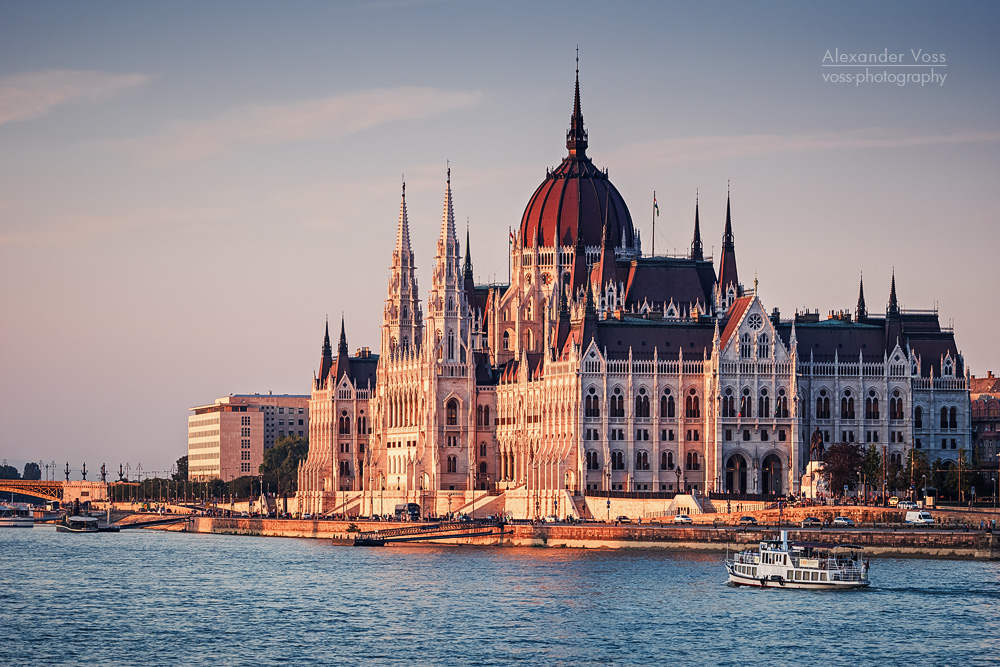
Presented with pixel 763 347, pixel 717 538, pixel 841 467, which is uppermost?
pixel 763 347

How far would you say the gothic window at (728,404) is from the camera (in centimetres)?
19838

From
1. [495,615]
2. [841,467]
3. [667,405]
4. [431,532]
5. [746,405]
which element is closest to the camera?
[495,615]

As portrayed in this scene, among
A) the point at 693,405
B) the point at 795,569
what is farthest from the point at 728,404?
the point at 795,569

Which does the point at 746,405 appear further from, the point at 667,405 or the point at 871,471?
the point at 871,471

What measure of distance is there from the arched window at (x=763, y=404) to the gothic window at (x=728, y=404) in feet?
8.01

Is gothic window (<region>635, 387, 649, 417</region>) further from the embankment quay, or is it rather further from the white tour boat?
the white tour boat

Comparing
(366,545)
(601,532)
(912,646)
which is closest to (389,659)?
(912,646)

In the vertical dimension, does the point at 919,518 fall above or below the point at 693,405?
below

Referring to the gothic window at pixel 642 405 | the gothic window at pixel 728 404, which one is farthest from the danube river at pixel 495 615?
the gothic window at pixel 728 404

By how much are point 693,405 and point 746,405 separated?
491 cm

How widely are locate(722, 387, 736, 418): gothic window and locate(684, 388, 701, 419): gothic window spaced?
2.53m

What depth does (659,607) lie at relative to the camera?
124562mm

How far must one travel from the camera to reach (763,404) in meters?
200

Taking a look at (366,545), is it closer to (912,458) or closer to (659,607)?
(912,458)
